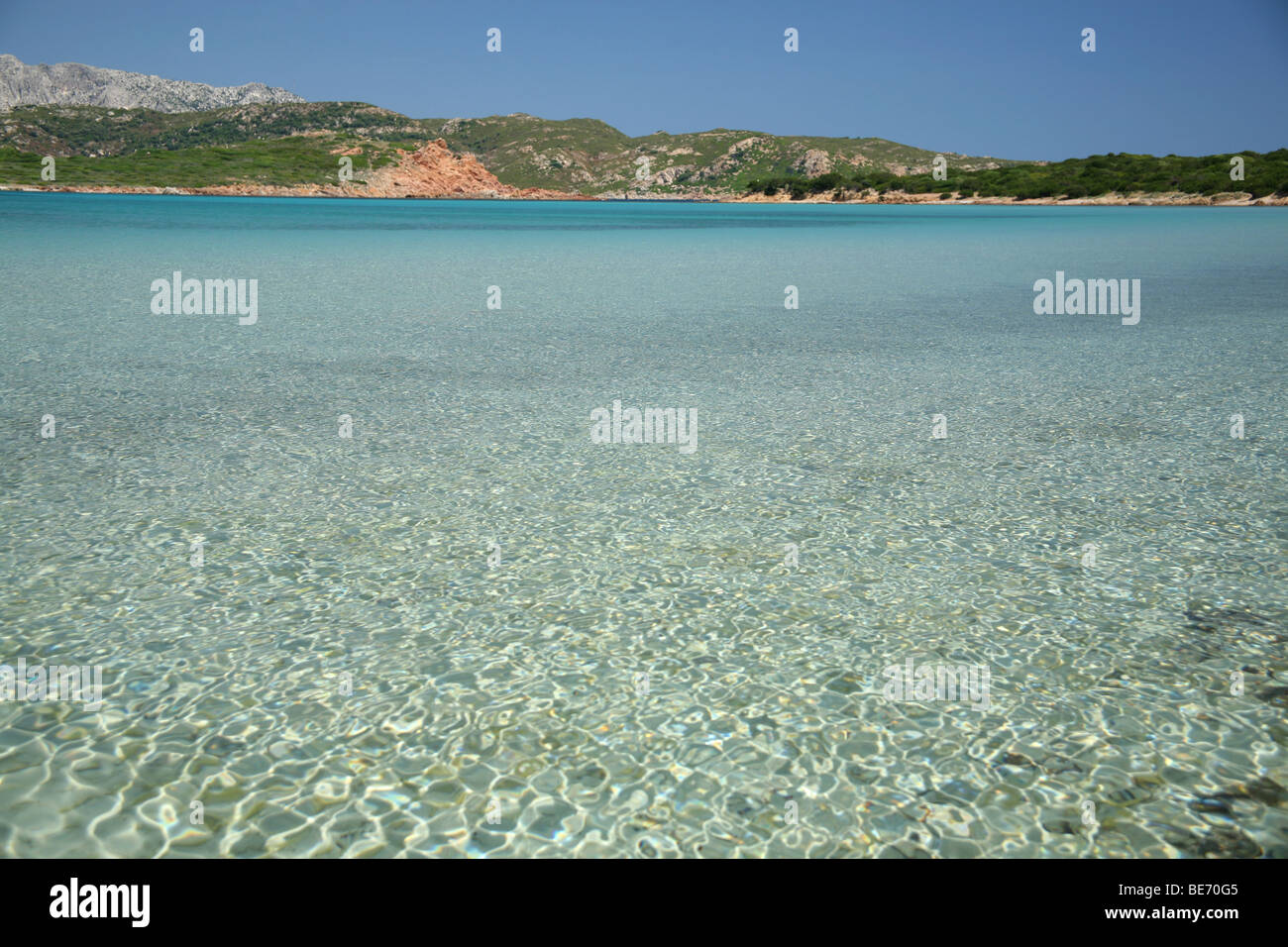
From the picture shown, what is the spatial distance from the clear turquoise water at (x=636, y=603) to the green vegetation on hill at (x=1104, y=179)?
4484 inches

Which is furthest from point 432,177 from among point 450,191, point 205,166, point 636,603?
point 636,603

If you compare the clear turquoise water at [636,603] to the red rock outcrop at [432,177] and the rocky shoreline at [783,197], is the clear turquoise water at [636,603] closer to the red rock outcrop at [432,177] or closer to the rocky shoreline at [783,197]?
the rocky shoreline at [783,197]

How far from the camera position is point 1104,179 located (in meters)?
119

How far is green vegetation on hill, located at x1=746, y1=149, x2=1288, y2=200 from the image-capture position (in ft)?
337

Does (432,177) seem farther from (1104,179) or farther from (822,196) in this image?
(1104,179)

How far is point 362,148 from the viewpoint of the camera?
15825 centimetres

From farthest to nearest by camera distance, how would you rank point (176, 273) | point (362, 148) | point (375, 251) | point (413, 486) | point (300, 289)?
point (362, 148), point (375, 251), point (176, 273), point (300, 289), point (413, 486)

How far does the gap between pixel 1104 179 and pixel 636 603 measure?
138434 millimetres

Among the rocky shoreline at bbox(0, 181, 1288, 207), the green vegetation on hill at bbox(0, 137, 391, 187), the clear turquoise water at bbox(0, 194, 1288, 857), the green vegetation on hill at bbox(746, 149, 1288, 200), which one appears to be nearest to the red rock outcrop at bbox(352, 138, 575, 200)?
the rocky shoreline at bbox(0, 181, 1288, 207)

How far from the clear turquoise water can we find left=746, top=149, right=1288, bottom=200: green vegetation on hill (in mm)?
113898

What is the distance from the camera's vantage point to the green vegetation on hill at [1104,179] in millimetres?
102625

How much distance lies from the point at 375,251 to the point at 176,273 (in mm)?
10619
